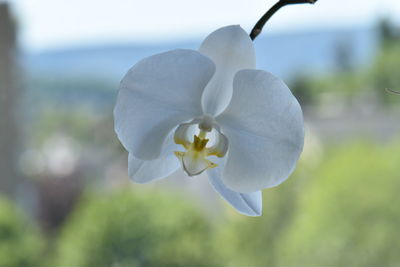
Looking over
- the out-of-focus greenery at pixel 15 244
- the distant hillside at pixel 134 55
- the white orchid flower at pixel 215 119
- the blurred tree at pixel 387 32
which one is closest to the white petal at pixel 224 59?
the white orchid flower at pixel 215 119

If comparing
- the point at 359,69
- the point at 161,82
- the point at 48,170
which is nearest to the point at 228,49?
the point at 161,82

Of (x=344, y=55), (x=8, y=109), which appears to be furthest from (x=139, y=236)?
(x=344, y=55)

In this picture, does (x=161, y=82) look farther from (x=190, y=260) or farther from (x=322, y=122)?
(x=322, y=122)

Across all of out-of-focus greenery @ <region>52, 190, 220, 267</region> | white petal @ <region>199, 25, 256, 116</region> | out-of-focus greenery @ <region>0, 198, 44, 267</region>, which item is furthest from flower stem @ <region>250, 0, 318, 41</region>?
out-of-focus greenery @ <region>0, 198, 44, 267</region>

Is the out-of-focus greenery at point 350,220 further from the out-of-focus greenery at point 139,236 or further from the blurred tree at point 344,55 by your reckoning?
the blurred tree at point 344,55

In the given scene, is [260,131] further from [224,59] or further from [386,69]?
[386,69]
